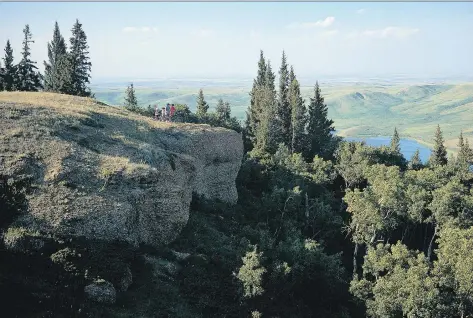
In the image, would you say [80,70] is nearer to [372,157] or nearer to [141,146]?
[141,146]

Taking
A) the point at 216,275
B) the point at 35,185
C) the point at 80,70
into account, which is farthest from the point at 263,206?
the point at 80,70

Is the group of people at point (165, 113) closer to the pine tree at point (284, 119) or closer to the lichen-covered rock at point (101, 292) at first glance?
the lichen-covered rock at point (101, 292)

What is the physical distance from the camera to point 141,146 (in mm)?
41688

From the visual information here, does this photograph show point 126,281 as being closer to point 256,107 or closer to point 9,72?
point 9,72

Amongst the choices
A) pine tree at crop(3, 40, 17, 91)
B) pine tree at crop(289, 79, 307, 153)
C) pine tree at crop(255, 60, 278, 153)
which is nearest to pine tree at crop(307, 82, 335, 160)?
pine tree at crop(289, 79, 307, 153)

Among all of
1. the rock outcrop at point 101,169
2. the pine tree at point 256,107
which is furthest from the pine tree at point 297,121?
the rock outcrop at point 101,169

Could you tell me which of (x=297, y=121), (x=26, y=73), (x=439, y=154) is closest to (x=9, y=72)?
(x=26, y=73)

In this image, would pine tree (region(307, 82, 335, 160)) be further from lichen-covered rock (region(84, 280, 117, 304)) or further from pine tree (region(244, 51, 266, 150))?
lichen-covered rock (region(84, 280, 117, 304))

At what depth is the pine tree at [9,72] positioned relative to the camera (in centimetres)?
7500

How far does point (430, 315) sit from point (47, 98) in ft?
155

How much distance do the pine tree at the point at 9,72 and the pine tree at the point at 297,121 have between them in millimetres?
54772

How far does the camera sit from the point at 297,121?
9019 centimetres

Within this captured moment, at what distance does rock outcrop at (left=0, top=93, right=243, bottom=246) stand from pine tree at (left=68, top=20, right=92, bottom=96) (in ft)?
87.0

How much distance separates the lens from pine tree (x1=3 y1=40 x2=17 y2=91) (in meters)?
75.0
